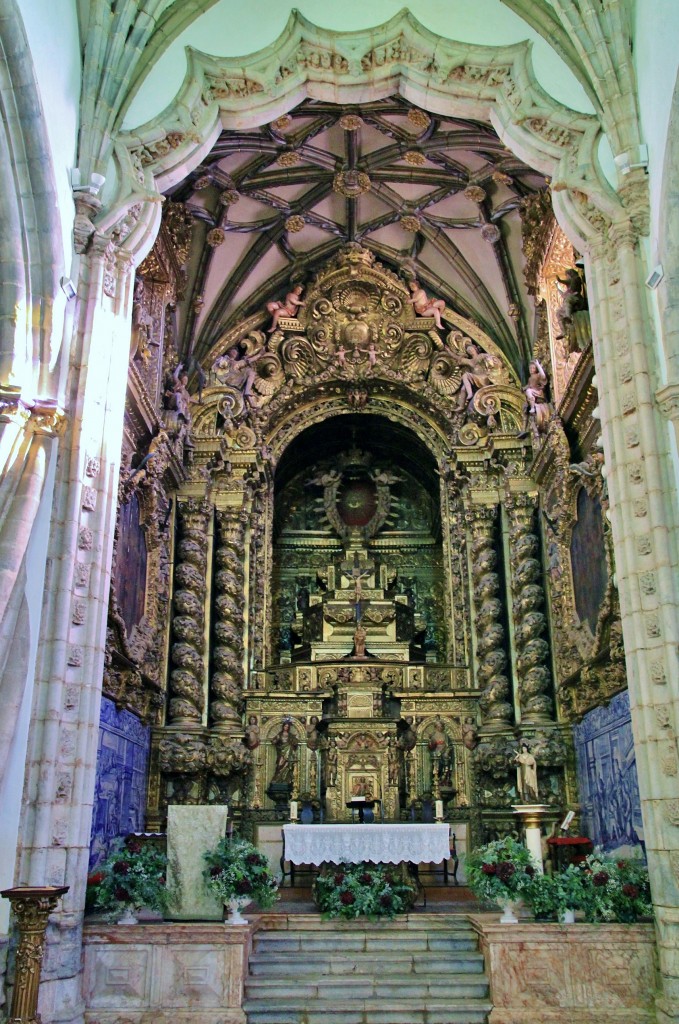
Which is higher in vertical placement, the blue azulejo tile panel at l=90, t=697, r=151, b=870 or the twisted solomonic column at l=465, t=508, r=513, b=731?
the twisted solomonic column at l=465, t=508, r=513, b=731

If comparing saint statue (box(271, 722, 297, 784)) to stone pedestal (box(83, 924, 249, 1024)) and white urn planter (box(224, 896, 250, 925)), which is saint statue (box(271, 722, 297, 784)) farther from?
stone pedestal (box(83, 924, 249, 1024))

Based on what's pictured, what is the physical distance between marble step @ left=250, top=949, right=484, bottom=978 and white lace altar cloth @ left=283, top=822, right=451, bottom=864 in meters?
1.77

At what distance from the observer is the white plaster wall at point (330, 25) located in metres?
11.6

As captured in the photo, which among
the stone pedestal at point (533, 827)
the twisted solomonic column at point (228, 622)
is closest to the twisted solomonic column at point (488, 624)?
the twisted solomonic column at point (228, 622)

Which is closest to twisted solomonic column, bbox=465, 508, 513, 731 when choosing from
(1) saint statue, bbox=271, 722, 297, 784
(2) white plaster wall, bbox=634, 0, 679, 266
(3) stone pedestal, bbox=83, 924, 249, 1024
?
(1) saint statue, bbox=271, 722, 297, 784

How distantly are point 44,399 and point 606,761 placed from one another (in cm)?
894

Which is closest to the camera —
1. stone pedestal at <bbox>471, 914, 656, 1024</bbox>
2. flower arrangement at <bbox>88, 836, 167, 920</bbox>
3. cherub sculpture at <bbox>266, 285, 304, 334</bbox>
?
stone pedestal at <bbox>471, 914, 656, 1024</bbox>

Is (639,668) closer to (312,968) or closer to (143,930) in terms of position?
(312,968)

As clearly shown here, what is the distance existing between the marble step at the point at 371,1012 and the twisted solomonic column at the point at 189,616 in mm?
7371

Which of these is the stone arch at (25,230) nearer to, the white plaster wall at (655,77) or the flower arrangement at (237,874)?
the flower arrangement at (237,874)

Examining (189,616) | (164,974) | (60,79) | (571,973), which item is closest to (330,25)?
(60,79)

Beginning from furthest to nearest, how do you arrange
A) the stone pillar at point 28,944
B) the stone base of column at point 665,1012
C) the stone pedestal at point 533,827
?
the stone pedestal at point 533,827, the stone base of column at point 665,1012, the stone pillar at point 28,944

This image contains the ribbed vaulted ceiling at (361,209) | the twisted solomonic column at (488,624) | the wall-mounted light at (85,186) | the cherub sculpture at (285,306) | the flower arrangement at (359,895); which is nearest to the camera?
the wall-mounted light at (85,186)

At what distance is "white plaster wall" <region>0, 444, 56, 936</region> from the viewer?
841cm
